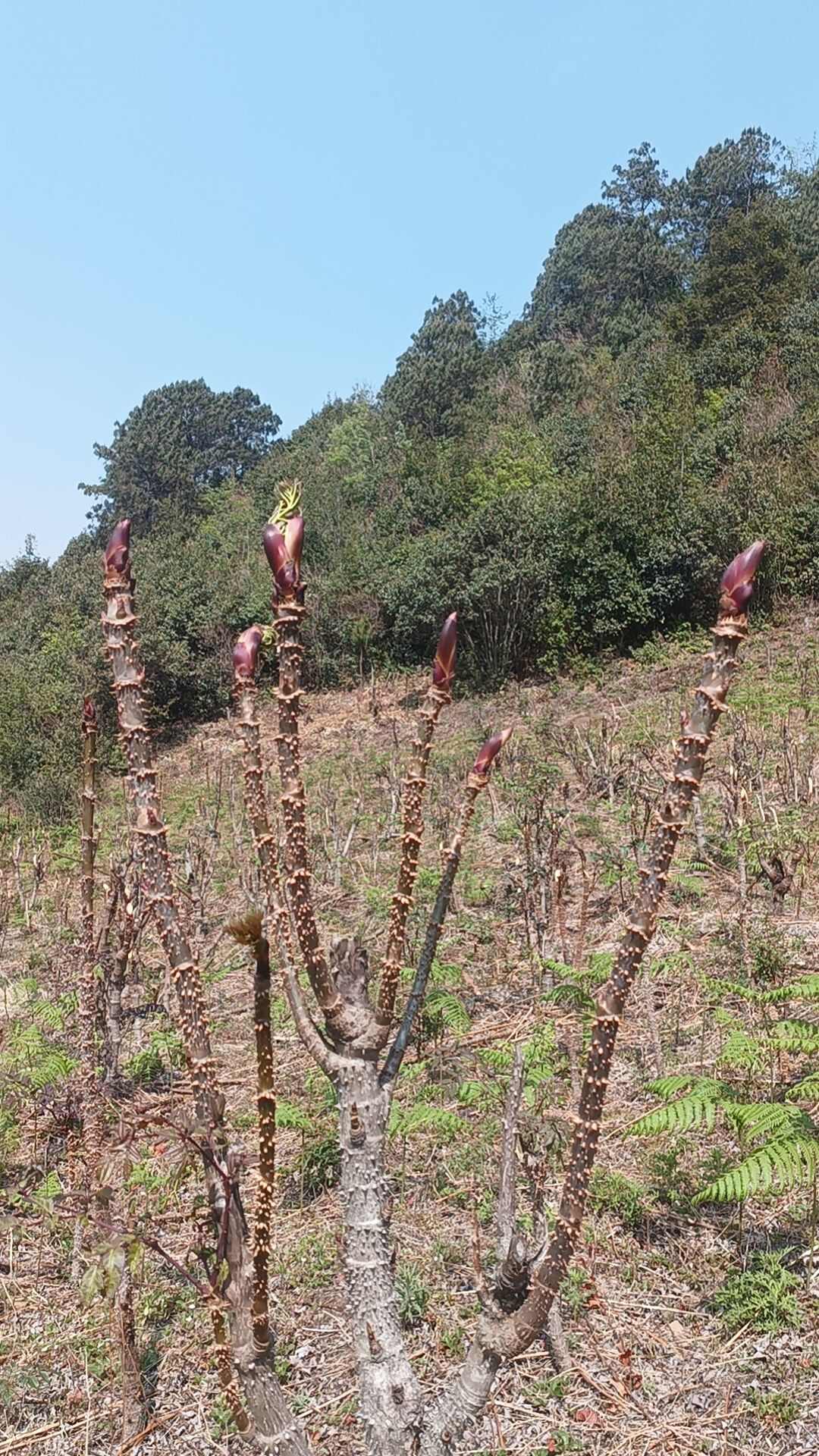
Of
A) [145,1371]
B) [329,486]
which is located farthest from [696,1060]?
[329,486]

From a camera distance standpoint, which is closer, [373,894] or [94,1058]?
[94,1058]

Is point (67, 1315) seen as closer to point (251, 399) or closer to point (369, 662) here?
point (369, 662)

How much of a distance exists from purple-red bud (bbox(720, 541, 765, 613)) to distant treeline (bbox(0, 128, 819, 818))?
12.9 metres

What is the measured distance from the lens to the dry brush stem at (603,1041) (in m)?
1.17

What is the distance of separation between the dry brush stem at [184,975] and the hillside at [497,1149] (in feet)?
1.97

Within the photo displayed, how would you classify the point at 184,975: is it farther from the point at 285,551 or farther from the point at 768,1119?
the point at 768,1119

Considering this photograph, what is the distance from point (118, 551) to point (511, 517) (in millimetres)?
15601

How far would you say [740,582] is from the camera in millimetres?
1122

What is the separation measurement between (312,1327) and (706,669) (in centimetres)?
269

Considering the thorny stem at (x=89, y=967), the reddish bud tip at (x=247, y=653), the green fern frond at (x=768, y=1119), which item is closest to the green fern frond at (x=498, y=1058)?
the green fern frond at (x=768, y=1119)

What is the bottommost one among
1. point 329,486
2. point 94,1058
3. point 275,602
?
point 94,1058

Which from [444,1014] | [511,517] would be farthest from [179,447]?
[444,1014]

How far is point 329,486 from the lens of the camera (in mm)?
25859

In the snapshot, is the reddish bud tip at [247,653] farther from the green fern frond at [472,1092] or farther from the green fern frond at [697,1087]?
the green fern frond at [472,1092]
